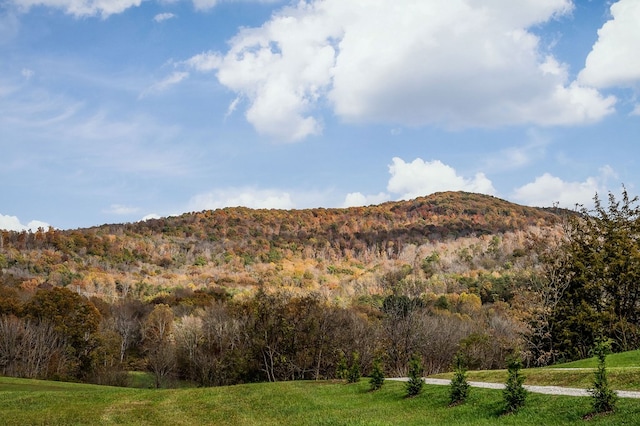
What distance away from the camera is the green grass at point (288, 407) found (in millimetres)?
18016

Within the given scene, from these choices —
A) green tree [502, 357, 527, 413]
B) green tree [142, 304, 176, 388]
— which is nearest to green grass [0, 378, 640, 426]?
green tree [502, 357, 527, 413]

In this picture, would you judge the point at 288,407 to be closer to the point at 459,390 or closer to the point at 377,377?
the point at 377,377

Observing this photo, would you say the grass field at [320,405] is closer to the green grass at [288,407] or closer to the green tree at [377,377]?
the green grass at [288,407]

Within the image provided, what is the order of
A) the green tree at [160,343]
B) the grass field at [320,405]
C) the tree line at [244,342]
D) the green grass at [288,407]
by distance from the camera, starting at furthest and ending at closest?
the green tree at [160,343] < the tree line at [244,342] < the grass field at [320,405] < the green grass at [288,407]

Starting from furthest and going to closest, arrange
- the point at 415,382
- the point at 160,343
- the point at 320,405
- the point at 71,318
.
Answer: the point at 160,343 → the point at 71,318 → the point at 320,405 → the point at 415,382

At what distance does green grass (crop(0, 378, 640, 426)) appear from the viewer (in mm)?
18016

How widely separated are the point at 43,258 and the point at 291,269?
71.9 m

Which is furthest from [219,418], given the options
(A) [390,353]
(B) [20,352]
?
(B) [20,352]

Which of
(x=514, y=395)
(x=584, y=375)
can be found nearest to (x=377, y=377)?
(x=584, y=375)

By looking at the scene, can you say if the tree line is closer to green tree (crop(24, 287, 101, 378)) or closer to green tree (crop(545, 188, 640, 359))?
green tree (crop(24, 287, 101, 378))

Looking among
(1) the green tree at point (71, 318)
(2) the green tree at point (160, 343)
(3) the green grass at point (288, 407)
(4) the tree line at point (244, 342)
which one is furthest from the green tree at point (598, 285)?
(1) the green tree at point (71, 318)

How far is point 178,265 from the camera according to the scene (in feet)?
619

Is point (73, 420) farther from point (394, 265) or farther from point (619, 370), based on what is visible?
point (394, 265)

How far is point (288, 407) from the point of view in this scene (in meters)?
26.8
